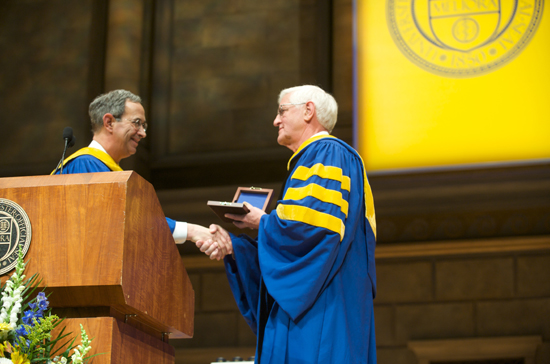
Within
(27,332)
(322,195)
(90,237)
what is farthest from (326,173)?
(27,332)

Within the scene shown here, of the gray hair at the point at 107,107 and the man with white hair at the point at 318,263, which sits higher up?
the gray hair at the point at 107,107

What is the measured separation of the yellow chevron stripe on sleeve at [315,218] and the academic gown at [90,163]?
552 millimetres

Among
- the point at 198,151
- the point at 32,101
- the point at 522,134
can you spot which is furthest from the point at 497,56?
the point at 32,101

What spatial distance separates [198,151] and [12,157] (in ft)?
6.77

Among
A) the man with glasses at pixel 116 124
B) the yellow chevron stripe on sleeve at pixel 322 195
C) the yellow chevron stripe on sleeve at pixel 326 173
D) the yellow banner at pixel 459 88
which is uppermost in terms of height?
the yellow banner at pixel 459 88

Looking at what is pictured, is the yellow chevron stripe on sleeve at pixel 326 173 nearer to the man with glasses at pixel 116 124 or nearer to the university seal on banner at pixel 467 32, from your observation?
the man with glasses at pixel 116 124

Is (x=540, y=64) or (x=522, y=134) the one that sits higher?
(x=540, y=64)

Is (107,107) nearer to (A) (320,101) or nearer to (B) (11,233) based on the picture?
(A) (320,101)

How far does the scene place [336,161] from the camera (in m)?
2.92

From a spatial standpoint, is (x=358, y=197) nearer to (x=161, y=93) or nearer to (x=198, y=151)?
(x=198, y=151)

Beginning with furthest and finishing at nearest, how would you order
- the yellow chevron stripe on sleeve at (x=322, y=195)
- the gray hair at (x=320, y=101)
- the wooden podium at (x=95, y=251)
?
the gray hair at (x=320, y=101) → the yellow chevron stripe on sleeve at (x=322, y=195) → the wooden podium at (x=95, y=251)

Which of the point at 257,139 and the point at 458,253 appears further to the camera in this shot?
the point at 257,139

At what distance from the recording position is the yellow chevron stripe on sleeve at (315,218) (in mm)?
2717

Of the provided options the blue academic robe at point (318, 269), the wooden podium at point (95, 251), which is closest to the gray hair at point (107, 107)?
the blue academic robe at point (318, 269)
